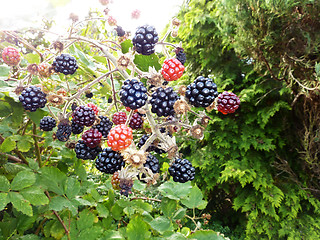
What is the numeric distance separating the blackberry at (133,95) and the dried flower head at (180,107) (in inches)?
3.8

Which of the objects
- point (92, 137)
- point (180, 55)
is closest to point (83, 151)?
point (92, 137)

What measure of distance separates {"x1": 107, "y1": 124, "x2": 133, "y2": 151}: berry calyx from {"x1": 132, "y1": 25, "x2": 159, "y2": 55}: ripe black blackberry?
10.3 inches

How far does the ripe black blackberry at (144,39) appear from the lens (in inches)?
27.4

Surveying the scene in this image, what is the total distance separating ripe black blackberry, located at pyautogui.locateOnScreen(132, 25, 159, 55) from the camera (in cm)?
70

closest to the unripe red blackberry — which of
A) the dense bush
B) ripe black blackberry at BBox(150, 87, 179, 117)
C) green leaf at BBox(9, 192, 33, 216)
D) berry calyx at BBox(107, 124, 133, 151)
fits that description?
ripe black blackberry at BBox(150, 87, 179, 117)

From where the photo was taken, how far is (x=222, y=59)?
13.0 feet

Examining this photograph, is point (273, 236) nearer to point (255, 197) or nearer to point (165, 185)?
point (255, 197)

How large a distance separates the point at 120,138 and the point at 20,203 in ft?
1.59

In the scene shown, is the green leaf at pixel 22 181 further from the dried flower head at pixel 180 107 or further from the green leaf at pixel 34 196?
the dried flower head at pixel 180 107

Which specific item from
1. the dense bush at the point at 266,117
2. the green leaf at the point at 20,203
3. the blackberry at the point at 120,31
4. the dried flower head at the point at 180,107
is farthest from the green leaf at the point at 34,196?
the dense bush at the point at 266,117

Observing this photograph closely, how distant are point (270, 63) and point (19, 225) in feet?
10.3

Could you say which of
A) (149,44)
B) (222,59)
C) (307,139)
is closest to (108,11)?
(149,44)

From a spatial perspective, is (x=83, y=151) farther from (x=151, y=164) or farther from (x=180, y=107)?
(x=180, y=107)

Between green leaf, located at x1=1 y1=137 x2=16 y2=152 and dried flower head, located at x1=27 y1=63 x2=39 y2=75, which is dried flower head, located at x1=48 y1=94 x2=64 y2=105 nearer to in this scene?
dried flower head, located at x1=27 y1=63 x2=39 y2=75
